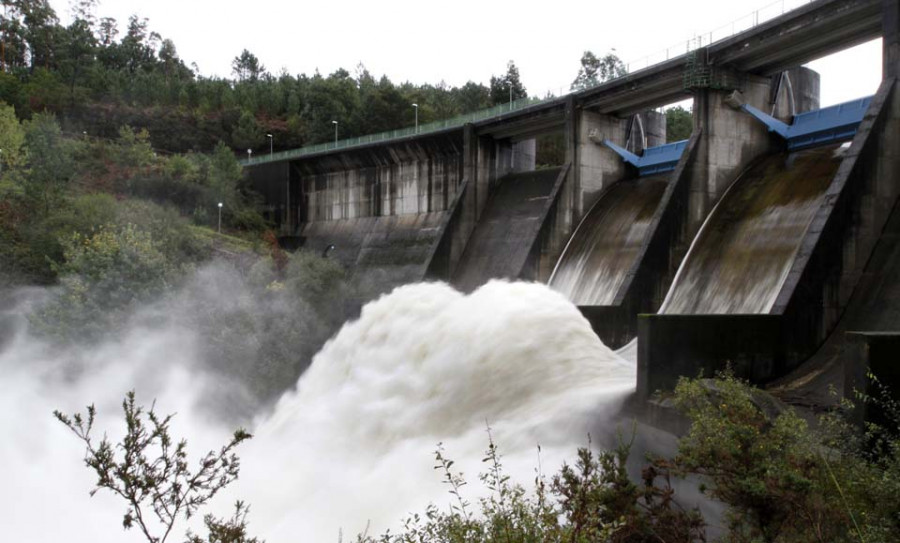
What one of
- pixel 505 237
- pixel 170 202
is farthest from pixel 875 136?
pixel 170 202

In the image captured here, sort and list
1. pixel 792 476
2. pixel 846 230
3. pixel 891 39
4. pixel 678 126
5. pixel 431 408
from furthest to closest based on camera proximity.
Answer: pixel 678 126, pixel 891 39, pixel 846 230, pixel 431 408, pixel 792 476

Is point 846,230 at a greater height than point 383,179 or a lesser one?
lesser

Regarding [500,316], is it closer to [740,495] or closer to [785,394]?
[785,394]

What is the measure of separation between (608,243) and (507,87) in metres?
48.5

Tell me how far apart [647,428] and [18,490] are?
15.1 meters

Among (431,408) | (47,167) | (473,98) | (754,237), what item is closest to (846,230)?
(754,237)

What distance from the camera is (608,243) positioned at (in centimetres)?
2464

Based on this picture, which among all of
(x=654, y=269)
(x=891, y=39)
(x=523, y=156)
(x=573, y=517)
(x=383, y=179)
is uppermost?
(x=891, y=39)

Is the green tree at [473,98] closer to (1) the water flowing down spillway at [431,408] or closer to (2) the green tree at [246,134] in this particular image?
(2) the green tree at [246,134]

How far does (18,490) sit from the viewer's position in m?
18.2

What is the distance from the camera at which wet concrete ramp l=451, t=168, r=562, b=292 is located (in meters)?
28.3

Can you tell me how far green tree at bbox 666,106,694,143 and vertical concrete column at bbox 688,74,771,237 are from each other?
31.9 metres

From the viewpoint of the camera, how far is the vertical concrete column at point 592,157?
88.3 feet

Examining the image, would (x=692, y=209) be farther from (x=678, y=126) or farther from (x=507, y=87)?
(x=507, y=87)
